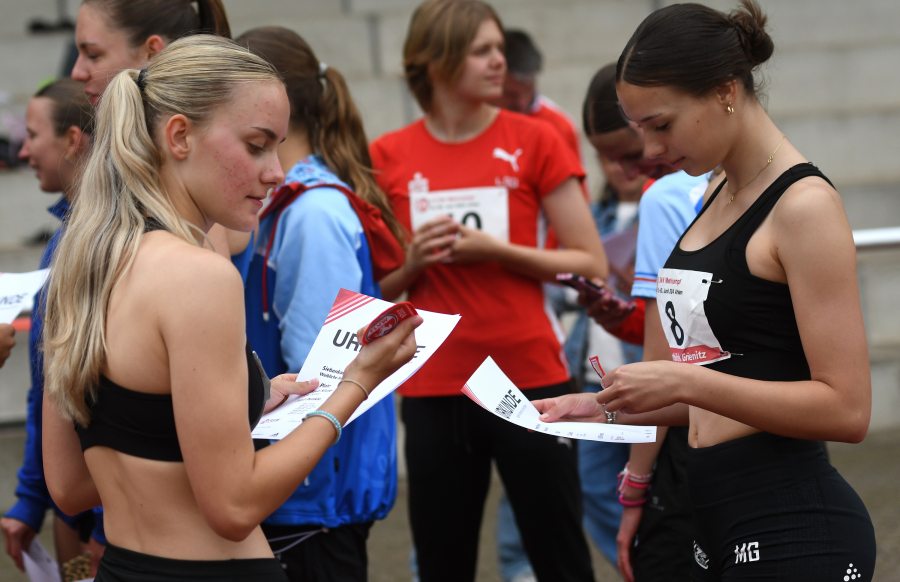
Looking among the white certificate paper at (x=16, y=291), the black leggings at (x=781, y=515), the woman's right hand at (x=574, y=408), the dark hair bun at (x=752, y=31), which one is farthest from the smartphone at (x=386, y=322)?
the white certificate paper at (x=16, y=291)

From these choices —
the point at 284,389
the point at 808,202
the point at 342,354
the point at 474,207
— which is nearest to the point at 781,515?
the point at 808,202

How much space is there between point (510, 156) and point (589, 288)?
24.7 inches

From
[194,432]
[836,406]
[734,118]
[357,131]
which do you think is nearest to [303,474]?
[194,432]

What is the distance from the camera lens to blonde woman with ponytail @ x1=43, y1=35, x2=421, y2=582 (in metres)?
1.29

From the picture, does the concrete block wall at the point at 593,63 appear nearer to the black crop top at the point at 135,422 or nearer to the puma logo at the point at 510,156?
the puma logo at the point at 510,156

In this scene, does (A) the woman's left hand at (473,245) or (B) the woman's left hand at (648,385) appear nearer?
(B) the woman's left hand at (648,385)

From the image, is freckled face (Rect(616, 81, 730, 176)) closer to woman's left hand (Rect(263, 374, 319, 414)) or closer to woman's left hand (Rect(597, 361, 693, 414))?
woman's left hand (Rect(597, 361, 693, 414))

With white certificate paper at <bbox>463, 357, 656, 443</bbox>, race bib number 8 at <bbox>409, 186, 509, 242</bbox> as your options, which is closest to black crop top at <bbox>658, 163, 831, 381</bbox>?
white certificate paper at <bbox>463, 357, 656, 443</bbox>

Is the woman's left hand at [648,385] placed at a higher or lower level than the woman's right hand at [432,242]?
lower

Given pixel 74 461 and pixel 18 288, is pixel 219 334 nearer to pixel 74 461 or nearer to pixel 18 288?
pixel 74 461

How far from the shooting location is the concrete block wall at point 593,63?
6.07 metres

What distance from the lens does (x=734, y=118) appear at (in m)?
1.68

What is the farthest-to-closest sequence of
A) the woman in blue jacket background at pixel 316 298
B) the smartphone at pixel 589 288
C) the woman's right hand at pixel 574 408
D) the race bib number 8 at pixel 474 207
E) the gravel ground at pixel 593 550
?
the gravel ground at pixel 593 550 < the race bib number 8 at pixel 474 207 < the smartphone at pixel 589 288 < the woman in blue jacket background at pixel 316 298 < the woman's right hand at pixel 574 408

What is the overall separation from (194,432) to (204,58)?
641 millimetres
